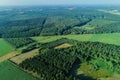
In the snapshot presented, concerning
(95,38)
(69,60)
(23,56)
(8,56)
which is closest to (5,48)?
(8,56)

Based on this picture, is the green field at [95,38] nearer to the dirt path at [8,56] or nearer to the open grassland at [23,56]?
the open grassland at [23,56]

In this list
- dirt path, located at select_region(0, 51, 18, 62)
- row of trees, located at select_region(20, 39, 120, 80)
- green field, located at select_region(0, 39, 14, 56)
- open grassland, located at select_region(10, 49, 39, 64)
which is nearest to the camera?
row of trees, located at select_region(20, 39, 120, 80)

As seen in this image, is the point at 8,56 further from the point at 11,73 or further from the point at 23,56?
the point at 11,73

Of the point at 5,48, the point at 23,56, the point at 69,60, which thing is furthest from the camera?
the point at 5,48

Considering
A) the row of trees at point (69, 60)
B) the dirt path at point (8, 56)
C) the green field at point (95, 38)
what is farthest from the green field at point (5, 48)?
the green field at point (95, 38)


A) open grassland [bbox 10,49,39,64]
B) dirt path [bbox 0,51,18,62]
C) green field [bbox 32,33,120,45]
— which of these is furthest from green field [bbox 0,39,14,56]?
green field [bbox 32,33,120,45]

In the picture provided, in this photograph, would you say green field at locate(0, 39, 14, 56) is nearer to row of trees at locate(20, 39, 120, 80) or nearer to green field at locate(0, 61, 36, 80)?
row of trees at locate(20, 39, 120, 80)

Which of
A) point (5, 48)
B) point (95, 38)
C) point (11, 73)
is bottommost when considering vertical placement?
point (95, 38)

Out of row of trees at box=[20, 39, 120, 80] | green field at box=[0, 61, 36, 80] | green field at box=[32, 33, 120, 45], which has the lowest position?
green field at box=[32, 33, 120, 45]
